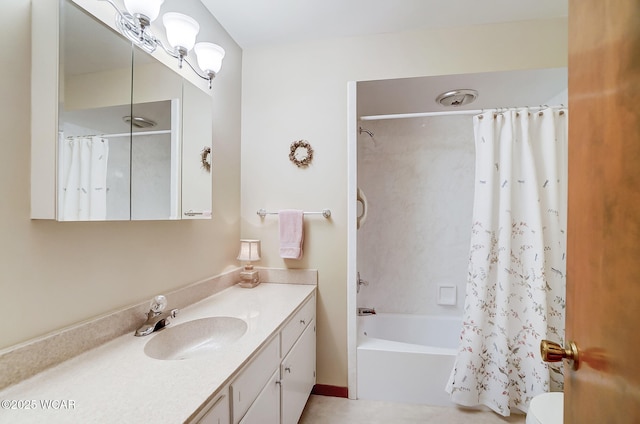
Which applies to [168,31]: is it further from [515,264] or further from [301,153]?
[515,264]

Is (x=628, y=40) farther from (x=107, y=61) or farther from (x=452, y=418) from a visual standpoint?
(x=452, y=418)

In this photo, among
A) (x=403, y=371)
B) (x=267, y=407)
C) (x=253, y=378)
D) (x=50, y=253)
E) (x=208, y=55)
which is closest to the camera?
(x=50, y=253)

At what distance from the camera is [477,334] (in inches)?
69.9

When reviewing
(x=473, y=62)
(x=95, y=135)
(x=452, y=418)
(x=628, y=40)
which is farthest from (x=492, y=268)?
(x=95, y=135)

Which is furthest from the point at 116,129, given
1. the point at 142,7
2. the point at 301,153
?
the point at 301,153

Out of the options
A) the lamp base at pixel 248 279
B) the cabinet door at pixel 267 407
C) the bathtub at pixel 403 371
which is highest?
the lamp base at pixel 248 279

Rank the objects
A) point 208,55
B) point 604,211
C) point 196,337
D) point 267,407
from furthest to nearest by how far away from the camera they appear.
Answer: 1. point 208,55
2. point 196,337
3. point 267,407
4. point 604,211

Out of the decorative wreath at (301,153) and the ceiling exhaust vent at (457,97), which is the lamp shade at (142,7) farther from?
the ceiling exhaust vent at (457,97)

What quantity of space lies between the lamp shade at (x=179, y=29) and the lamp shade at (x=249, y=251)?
1.22m

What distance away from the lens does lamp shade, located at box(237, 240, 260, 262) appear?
1.99m

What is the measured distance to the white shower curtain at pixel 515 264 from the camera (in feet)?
5.63

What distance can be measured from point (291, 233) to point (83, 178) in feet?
4.10

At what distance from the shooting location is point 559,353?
2.24 feet

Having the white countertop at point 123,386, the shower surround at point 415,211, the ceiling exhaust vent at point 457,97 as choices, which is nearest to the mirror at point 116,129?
the white countertop at point 123,386
